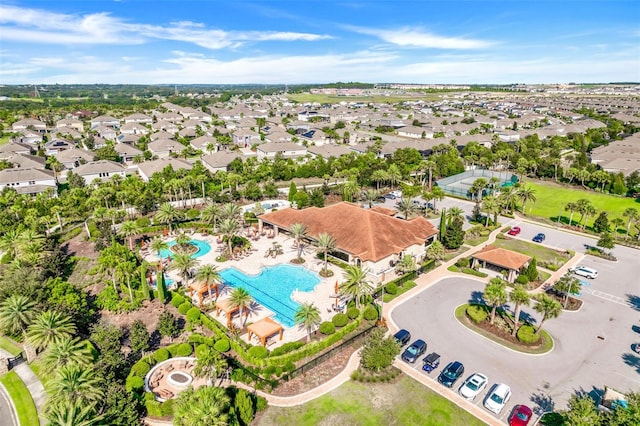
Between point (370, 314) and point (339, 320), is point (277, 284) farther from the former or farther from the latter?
point (370, 314)

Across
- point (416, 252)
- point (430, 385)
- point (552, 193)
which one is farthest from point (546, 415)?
point (552, 193)

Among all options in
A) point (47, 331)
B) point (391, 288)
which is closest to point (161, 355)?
point (47, 331)

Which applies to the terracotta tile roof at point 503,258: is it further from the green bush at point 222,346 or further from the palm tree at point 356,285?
the green bush at point 222,346

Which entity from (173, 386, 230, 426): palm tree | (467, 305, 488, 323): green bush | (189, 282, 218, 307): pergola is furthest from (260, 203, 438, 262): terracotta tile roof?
(173, 386, 230, 426): palm tree

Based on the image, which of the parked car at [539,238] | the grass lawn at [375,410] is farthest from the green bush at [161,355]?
the parked car at [539,238]

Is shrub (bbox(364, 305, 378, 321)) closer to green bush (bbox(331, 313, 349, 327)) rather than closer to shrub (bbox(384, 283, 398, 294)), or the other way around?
green bush (bbox(331, 313, 349, 327))

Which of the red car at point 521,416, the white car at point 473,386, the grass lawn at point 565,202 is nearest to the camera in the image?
the red car at point 521,416
